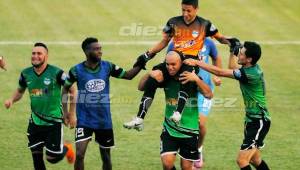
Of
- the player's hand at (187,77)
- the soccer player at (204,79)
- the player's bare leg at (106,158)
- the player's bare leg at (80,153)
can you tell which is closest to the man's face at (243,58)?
the player's hand at (187,77)

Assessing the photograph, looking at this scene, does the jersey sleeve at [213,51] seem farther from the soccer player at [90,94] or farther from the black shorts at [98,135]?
the black shorts at [98,135]

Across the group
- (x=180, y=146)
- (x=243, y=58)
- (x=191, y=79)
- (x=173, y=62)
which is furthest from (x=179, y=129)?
(x=243, y=58)

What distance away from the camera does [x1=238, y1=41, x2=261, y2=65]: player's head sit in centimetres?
1525

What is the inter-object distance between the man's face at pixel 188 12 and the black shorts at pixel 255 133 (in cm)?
237

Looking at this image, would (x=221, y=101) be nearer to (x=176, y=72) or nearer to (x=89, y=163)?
(x=89, y=163)

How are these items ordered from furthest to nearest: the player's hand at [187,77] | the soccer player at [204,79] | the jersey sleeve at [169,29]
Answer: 1. the soccer player at [204,79]
2. the jersey sleeve at [169,29]
3. the player's hand at [187,77]

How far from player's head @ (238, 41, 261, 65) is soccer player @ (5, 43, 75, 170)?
312cm

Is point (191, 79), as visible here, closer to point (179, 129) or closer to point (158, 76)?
point (158, 76)

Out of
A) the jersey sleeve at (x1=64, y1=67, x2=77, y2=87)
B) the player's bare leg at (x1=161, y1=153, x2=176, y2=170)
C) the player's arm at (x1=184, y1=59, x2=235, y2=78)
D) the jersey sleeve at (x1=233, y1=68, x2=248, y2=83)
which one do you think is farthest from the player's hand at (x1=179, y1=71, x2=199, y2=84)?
the jersey sleeve at (x1=64, y1=67, x2=77, y2=87)

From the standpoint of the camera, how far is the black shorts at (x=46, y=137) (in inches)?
614

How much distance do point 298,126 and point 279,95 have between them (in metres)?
2.54

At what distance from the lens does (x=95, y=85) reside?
601 inches

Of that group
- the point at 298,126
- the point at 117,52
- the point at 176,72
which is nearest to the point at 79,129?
the point at 176,72

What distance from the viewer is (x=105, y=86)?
50.4ft
